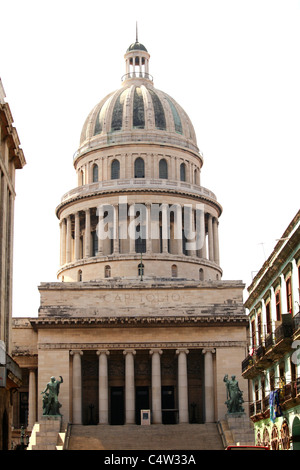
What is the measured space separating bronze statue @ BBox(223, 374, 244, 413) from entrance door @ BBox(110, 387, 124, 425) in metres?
Answer: 11.8

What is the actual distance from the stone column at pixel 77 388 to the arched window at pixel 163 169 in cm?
2545

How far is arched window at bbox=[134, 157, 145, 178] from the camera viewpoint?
9238 centimetres

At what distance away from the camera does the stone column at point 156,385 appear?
2876 inches

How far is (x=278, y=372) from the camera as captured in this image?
4828 centimetres

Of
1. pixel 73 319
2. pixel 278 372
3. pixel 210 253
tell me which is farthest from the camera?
pixel 210 253

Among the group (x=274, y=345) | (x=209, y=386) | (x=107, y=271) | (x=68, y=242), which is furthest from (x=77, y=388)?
(x=274, y=345)

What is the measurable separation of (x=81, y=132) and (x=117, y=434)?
131 ft

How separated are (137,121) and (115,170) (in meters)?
5.56

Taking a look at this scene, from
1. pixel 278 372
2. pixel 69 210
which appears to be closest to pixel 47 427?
pixel 278 372

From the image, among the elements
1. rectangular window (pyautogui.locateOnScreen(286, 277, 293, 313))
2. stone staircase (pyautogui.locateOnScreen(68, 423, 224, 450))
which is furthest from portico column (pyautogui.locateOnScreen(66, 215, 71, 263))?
rectangular window (pyautogui.locateOnScreen(286, 277, 293, 313))

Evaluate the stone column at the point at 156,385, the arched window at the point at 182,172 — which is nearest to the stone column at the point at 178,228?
the arched window at the point at 182,172

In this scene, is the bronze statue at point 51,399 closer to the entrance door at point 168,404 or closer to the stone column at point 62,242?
the entrance door at point 168,404
